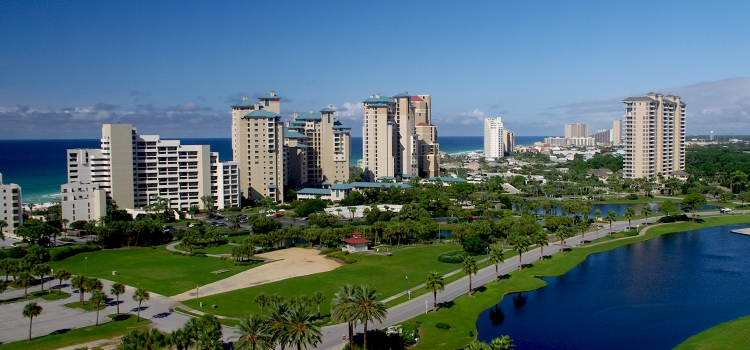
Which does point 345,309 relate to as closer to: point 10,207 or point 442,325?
point 442,325

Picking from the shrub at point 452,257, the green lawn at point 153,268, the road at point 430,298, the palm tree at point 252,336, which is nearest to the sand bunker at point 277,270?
the green lawn at point 153,268

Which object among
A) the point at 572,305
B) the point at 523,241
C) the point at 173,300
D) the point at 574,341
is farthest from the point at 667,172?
the point at 173,300

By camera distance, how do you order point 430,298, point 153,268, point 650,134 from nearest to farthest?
point 430,298, point 153,268, point 650,134

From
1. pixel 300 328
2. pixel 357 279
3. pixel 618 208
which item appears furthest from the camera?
pixel 618 208

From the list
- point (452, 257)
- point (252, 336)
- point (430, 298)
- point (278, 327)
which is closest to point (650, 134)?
point (452, 257)

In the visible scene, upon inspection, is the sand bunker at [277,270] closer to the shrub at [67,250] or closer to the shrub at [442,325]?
the shrub at [442,325]

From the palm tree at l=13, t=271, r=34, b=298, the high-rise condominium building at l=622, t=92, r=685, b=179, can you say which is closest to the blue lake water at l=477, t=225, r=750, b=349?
the palm tree at l=13, t=271, r=34, b=298

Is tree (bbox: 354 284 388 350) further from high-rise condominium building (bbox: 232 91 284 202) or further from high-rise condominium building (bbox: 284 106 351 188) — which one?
high-rise condominium building (bbox: 284 106 351 188)
